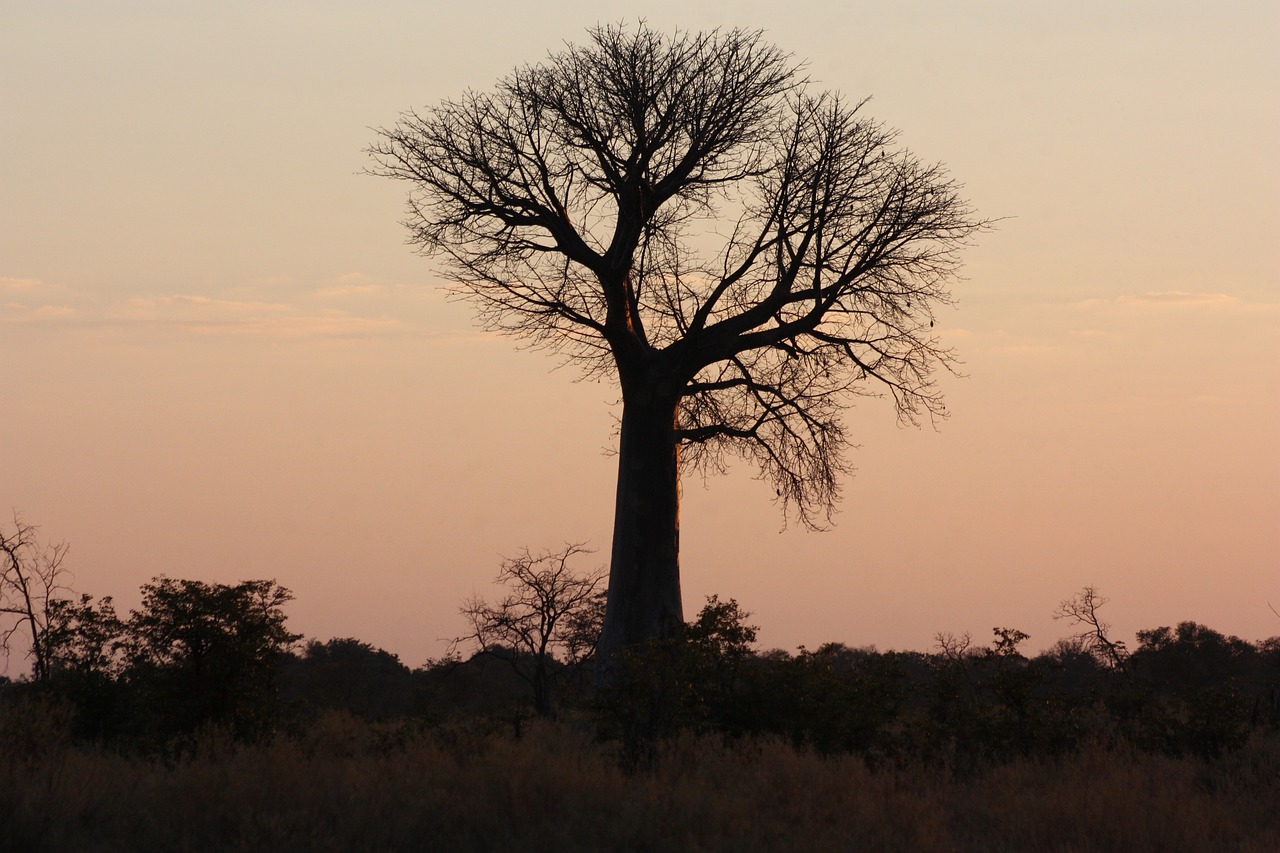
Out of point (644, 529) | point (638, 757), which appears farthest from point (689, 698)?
point (644, 529)

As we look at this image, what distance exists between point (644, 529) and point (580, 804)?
734cm

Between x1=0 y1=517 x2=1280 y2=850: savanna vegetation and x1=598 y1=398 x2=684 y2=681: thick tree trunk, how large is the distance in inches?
75.0

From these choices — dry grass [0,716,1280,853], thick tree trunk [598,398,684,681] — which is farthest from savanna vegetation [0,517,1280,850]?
thick tree trunk [598,398,684,681]

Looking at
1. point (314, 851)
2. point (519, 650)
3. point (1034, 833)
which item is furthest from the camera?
point (519, 650)

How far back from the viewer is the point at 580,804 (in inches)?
344

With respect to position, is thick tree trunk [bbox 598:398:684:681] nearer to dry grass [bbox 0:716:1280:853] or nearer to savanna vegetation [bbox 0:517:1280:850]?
savanna vegetation [bbox 0:517:1280:850]

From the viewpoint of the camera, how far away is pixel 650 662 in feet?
36.4

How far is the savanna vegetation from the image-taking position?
327 inches

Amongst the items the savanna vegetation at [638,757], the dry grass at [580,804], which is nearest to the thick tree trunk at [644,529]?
the savanna vegetation at [638,757]

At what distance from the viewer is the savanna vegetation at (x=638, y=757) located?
8312mm

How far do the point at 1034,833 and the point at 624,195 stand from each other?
1021cm

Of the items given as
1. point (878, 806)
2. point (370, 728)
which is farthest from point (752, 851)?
point (370, 728)

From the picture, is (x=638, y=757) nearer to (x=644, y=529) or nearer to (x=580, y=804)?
(x=580, y=804)

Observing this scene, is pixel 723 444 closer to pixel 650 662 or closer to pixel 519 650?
pixel 519 650
